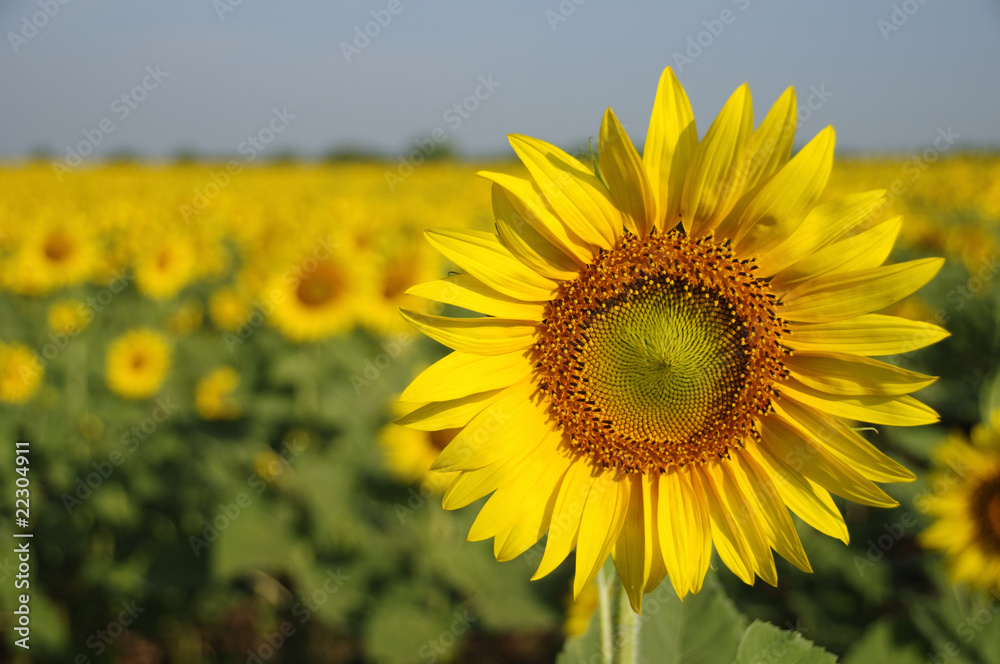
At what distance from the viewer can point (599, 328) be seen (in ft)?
4.84

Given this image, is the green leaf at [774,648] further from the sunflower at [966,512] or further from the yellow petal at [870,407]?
the sunflower at [966,512]

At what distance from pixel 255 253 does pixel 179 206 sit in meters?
4.65

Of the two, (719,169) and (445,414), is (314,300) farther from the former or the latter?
(719,169)

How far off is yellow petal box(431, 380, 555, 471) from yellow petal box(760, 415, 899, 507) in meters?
0.48

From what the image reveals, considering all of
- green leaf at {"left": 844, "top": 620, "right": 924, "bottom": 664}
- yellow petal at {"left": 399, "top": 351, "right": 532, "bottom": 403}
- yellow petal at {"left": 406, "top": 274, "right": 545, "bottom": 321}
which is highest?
yellow petal at {"left": 406, "top": 274, "right": 545, "bottom": 321}

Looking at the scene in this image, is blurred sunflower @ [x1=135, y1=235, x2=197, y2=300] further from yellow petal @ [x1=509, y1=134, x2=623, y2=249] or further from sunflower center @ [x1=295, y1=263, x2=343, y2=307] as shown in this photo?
yellow petal @ [x1=509, y1=134, x2=623, y2=249]

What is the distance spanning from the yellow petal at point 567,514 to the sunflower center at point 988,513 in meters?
2.09

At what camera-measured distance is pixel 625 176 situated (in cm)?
121

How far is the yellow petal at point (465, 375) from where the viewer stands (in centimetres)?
129

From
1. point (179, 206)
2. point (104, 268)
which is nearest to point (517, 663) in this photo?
point (104, 268)

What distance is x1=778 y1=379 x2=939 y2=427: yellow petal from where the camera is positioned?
1220 millimetres

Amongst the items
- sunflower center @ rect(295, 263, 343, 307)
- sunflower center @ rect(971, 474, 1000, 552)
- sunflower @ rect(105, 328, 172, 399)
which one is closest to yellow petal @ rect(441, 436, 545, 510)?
sunflower center @ rect(971, 474, 1000, 552)

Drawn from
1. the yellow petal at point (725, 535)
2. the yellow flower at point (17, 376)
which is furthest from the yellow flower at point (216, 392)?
the yellow petal at point (725, 535)

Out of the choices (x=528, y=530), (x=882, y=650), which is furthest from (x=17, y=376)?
(x=882, y=650)
